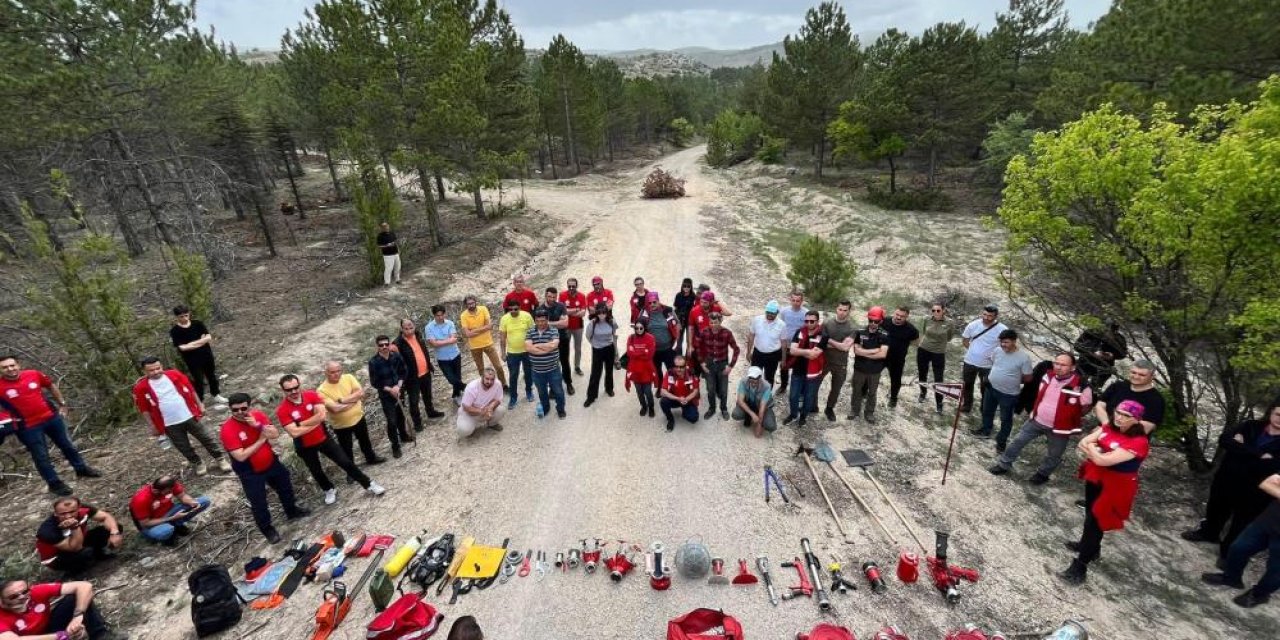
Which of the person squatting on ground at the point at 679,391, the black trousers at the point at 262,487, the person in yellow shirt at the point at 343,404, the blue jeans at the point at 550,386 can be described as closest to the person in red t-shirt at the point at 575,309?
the blue jeans at the point at 550,386

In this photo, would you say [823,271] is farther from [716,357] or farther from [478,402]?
[478,402]

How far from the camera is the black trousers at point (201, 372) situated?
9.09 m

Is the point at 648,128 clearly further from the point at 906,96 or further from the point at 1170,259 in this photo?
the point at 1170,259

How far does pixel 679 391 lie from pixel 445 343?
158 inches

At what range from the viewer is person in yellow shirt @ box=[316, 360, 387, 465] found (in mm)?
6871

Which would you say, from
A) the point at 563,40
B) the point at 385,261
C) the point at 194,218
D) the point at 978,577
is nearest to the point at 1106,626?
the point at 978,577

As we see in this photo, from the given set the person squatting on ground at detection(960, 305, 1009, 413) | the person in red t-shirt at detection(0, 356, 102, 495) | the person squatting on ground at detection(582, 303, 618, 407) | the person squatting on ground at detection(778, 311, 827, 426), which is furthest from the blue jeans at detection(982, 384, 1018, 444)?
the person in red t-shirt at detection(0, 356, 102, 495)

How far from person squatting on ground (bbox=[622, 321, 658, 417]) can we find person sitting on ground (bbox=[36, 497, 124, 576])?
6.55m

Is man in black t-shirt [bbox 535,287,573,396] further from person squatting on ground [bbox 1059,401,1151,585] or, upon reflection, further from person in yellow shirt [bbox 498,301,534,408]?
person squatting on ground [bbox 1059,401,1151,585]

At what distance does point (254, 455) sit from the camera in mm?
6125

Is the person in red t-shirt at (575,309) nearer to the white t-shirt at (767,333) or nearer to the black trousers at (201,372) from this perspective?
the white t-shirt at (767,333)

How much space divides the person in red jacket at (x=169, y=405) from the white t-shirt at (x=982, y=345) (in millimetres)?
11773

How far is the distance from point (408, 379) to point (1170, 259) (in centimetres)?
1034

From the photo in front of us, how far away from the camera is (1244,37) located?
10.9m
